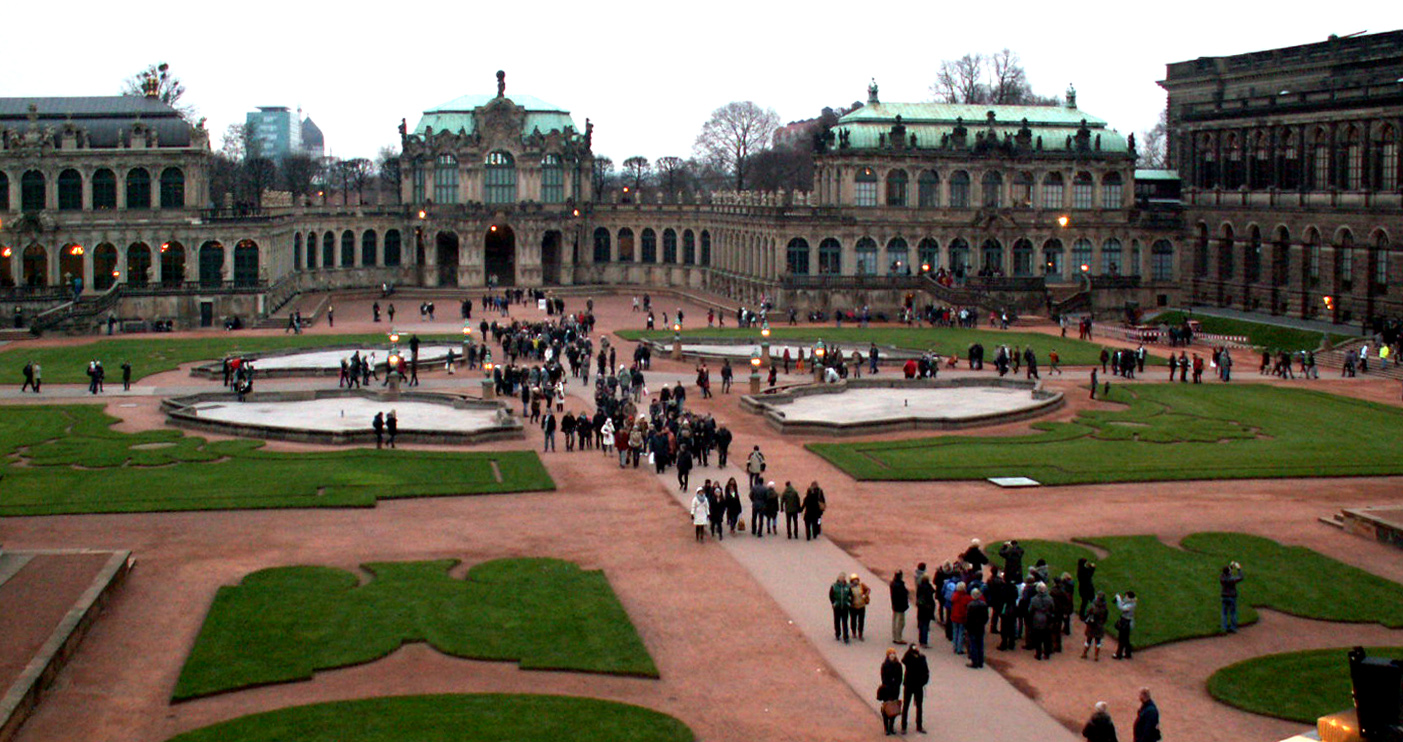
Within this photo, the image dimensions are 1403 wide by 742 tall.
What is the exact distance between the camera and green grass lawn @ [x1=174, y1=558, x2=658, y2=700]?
30.0 metres

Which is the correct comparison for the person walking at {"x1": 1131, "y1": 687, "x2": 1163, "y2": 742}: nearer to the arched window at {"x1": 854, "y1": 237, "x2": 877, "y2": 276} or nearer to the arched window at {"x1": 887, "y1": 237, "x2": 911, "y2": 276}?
the arched window at {"x1": 854, "y1": 237, "x2": 877, "y2": 276}

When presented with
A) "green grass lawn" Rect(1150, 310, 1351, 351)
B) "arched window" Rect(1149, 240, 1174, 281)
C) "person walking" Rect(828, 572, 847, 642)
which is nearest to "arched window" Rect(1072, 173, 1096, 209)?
"arched window" Rect(1149, 240, 1174, 281)

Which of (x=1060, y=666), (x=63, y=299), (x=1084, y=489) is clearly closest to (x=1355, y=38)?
(x=1084, y=489)

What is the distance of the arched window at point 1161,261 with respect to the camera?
119 meters

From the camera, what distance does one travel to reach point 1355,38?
114m

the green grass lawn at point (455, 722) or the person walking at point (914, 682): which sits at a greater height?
the person walking at point (914, 682)

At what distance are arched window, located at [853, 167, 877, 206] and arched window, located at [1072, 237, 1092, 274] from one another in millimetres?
15350

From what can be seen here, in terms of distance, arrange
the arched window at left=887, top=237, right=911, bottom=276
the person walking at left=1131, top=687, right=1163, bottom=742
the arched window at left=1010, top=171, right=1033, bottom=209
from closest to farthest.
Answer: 1. the person walking at left=1131, top=687, right=1163, bottom=742
2. the arched window at left=887, top=237, right=911, bottom=276
3. the arched window at left=1010, top=171, right=1033, bottom=209

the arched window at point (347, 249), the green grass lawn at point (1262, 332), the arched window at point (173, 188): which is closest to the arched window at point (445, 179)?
the arched window at point (347, 249)

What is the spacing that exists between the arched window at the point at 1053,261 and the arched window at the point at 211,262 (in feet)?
190

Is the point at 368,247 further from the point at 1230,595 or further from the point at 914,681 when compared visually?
the point at 914,681

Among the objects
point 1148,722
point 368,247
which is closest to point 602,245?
point 368,247

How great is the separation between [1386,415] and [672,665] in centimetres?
4201

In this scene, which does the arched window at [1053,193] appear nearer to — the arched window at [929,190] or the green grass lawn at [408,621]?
the arched window at [929,190]
